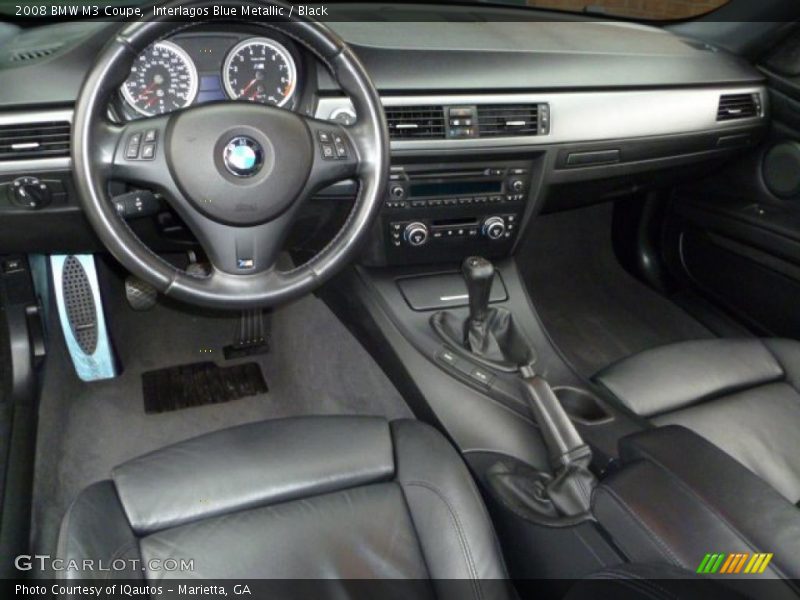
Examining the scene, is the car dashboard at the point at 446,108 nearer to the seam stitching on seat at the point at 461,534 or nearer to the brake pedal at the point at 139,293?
the brake pedal at the point at 139,293

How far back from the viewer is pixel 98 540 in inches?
41.8

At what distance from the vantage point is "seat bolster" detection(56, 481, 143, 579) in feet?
3.36

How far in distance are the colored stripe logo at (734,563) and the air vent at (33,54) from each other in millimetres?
1361

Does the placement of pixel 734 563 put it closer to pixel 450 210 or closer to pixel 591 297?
pixel 450 210

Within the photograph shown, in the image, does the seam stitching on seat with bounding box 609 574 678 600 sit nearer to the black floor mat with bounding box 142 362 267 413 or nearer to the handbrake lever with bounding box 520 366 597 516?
the handbrake lever with bounding box 520 366 597 516

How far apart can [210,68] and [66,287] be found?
89 centimetres

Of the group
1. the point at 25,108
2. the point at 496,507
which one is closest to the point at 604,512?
the point at 496,507

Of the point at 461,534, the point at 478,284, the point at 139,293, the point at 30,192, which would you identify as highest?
the point at 30,192

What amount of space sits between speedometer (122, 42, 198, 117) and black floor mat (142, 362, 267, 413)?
924 millimetres

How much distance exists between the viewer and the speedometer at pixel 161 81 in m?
1.30

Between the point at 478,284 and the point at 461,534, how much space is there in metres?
0.69

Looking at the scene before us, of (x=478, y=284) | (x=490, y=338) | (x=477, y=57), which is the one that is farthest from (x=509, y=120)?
(x=490, y=338)

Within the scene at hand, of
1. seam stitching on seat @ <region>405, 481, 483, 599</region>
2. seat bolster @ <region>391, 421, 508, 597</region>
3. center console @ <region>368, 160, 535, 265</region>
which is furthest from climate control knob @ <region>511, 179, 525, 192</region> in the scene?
seam stitching on seat @ <region>405, 481, 483, 599</region>

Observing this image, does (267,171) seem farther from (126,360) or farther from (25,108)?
(126,360)
